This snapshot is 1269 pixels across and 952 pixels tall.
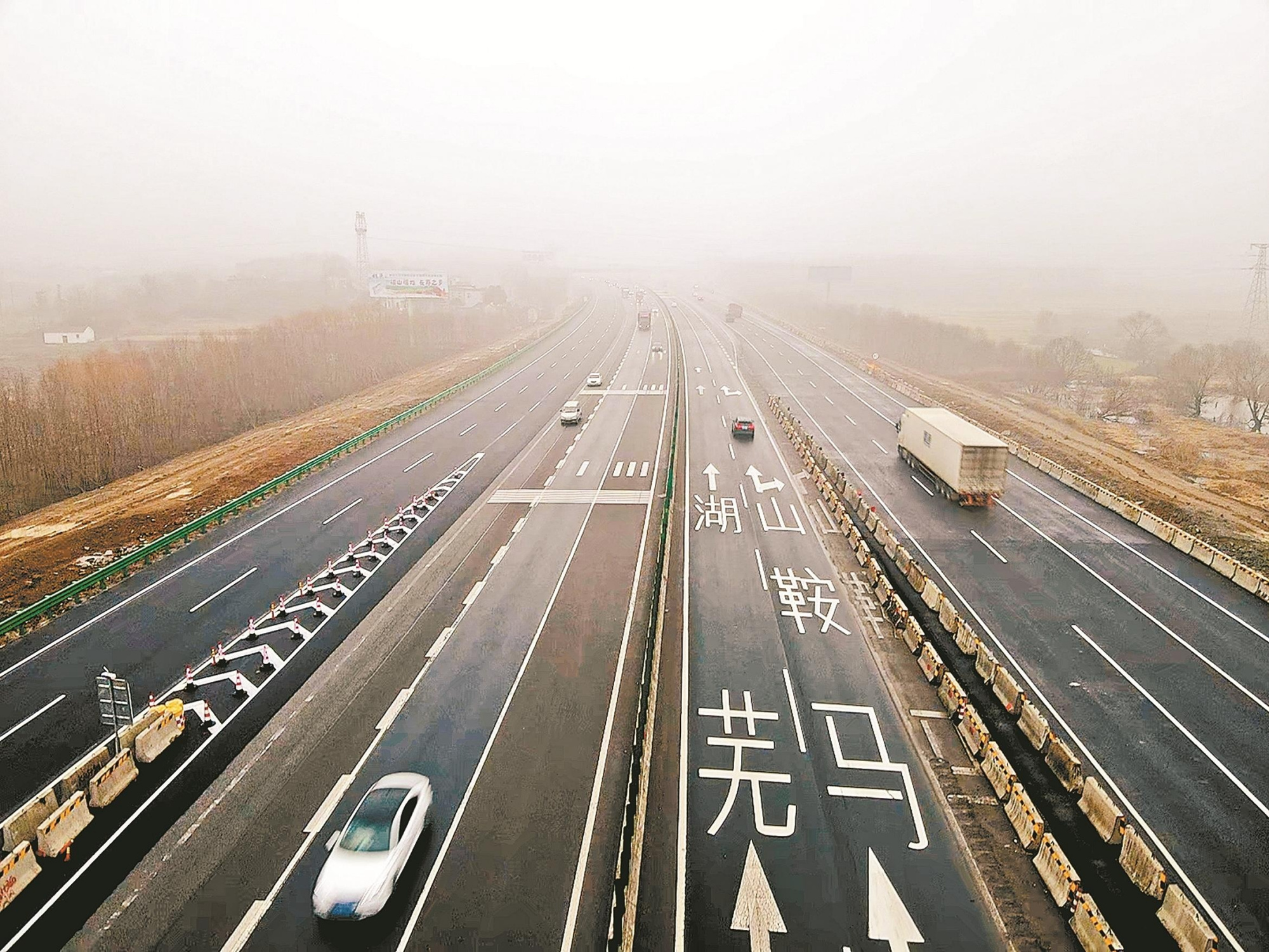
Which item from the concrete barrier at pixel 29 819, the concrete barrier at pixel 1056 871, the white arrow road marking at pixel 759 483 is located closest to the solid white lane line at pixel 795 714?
the concrete barrier at pixel 1056 871

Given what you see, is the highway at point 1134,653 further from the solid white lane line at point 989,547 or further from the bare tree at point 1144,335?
the bare tree at point 1144,335

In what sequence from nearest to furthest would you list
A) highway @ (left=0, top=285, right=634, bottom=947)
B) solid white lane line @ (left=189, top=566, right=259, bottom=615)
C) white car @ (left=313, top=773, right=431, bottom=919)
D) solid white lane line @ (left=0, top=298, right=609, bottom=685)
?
1. white car @ (left=313, top=773, right=431, bottom=919)
2. highway @ (left=0, top=285, right=634, bottom=947)
3. solid white lane line @ (left=0, top=298, right=609, bottom=685)
4. solid white lane line @ (left=189, top=566, right=259, bottom=615)

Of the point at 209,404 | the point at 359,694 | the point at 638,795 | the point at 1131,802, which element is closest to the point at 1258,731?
the point at 1131,802

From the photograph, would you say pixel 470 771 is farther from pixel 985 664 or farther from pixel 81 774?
pixel 985 664

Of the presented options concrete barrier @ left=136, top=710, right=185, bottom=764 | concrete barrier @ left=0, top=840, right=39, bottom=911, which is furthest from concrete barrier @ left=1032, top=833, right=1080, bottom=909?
concrete barrier @ left=136, top=710, right=185, bottom=764

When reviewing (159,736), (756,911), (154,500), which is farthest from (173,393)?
(756,911)

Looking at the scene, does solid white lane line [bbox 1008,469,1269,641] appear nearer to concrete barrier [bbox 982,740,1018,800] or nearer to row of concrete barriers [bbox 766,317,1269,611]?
row of concrete barriers [bbox 766,317,1269,611]

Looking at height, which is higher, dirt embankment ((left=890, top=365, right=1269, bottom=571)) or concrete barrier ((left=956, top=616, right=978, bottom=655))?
dirt embankment ((left=890, top=365, right=1269, bottom=571))
